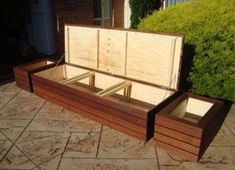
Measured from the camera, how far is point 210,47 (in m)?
5.10

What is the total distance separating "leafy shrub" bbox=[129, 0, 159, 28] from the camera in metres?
11.1

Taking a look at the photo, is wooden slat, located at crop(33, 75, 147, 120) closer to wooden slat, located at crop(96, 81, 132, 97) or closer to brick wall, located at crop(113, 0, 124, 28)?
wooden slat, located at crop(96, 81, 132, 97)

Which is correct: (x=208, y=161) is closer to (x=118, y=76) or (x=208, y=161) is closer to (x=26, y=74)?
(x=118, y=76)

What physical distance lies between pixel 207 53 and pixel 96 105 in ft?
8.21

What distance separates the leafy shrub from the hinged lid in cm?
581

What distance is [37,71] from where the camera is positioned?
225 inches

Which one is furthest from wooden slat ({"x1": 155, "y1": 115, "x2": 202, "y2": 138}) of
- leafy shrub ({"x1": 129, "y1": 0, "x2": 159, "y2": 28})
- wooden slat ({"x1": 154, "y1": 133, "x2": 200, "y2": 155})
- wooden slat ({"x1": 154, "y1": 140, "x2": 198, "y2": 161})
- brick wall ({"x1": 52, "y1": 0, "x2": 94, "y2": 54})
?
leafy shrub ({"x1": 129, "y1": 0, "x2": 159, "y2": 28})

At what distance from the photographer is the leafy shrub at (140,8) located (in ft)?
36.4

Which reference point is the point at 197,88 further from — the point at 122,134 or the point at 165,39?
the point at 122,134

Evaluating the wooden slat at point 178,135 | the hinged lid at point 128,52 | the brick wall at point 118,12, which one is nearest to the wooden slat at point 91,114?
the wooden slat at point 178,135

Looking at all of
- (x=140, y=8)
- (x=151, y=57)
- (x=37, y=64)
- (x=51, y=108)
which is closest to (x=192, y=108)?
(x=151, y=57)

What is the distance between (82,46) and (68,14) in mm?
3659

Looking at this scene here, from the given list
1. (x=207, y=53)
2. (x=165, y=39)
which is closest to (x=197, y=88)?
(x=207, y=53)

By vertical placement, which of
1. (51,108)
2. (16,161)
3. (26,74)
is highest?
(26,74)
